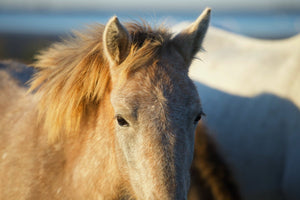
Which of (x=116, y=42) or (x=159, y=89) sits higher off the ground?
(x=116, y=42)

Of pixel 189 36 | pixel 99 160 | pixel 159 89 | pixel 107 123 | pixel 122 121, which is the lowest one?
pixel 99 160

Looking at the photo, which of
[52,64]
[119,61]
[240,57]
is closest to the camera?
[119,61]

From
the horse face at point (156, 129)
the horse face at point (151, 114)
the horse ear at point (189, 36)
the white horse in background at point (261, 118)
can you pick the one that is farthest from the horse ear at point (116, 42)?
the white horse in background at point (261, 118)

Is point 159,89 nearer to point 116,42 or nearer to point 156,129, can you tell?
point 156,129

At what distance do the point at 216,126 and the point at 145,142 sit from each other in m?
2.76

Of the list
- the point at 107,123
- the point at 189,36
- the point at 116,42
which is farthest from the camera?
the point at 189,36

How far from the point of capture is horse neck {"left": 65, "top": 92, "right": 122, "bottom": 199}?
7.68 ft

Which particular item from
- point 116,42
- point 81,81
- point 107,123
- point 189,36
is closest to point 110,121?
point 107,123

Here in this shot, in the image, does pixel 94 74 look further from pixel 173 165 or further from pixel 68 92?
pixel 173 165

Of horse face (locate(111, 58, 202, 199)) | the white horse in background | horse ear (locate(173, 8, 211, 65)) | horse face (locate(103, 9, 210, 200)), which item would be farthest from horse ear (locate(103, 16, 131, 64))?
the white horse in background

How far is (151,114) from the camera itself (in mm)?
1997

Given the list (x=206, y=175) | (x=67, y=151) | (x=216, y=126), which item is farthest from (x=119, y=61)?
(x=216, y=126)

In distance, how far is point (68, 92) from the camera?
2.47 meters

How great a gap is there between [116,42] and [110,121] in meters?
0.55
